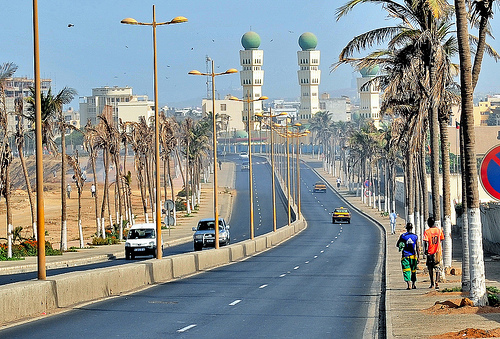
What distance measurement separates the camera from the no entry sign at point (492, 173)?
1112 centimetres

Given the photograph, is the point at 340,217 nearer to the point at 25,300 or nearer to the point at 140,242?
the point at 140,242

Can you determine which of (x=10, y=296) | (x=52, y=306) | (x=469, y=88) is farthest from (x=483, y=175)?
(x=52, y=306)

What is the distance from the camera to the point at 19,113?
54000mm

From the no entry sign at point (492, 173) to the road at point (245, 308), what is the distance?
5.80 meters

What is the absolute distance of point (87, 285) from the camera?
2230cm

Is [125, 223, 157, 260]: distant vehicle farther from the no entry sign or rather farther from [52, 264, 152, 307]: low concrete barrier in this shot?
the no entry sign

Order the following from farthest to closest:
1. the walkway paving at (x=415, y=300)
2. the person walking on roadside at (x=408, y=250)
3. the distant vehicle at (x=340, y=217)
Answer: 1. the distant vehicle at (x=340, y=217)
2. the person walking on roadside at (x=408, y=250)
3. the walkway paving at (x=415, y=300)

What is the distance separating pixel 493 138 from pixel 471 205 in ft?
308

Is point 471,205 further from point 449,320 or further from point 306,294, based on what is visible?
point 306,294

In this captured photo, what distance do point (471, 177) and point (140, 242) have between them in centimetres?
3265

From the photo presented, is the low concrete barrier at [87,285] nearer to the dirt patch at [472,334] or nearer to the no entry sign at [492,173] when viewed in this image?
the dirt patch at [472,334]

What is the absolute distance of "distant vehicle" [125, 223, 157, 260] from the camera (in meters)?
48.5

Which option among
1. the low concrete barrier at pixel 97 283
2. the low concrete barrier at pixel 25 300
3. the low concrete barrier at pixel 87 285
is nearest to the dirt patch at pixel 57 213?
the low concrete barrier at pixel 87 285

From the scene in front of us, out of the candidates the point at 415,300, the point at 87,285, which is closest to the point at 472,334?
the point at 415,300
